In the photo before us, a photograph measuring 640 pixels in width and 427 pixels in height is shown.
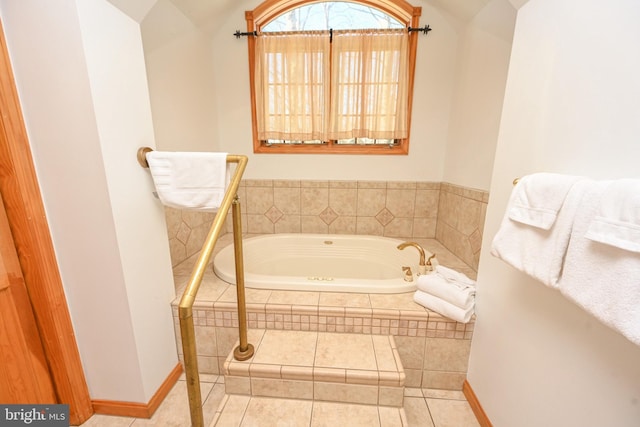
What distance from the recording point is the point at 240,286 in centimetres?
117

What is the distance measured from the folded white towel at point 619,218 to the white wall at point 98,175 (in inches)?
62.5

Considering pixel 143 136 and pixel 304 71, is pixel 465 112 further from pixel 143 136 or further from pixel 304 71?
pixel 143 136

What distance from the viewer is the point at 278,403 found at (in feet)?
3.85

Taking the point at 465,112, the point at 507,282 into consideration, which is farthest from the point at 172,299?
the point at 465,112

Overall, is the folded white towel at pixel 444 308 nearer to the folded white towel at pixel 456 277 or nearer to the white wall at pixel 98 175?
the folded white towel at pixel 456 277

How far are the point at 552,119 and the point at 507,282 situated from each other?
66cm

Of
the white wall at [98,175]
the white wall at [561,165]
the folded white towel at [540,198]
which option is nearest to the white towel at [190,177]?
the white wall at [98,175]

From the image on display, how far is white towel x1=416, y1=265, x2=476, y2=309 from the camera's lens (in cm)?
135

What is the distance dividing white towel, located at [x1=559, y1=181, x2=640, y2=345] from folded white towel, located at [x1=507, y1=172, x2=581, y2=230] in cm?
7

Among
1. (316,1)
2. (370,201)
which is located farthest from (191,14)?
(370,201)

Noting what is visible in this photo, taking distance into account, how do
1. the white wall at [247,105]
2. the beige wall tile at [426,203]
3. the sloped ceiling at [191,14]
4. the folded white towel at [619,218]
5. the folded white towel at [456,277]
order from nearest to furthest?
1. the folded white towel at [619,218]
2. the folded white towel at [456,277]
3. the sloped ceiling at [191,14]
4. the white wall at [247,105]
5. the beige wall tile at [426,203]

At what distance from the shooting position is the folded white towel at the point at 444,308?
4.38 feet

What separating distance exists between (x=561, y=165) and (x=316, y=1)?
7.93 feet

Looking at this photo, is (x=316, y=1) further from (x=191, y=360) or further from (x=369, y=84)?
(x=191, y=360)
